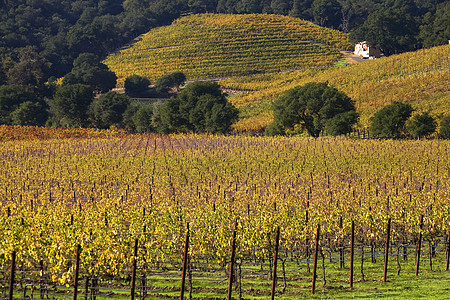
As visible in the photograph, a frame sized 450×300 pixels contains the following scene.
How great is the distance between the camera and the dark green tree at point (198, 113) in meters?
83.1

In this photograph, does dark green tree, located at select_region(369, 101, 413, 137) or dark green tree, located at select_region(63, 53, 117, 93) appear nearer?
dark green tree, located at select_region(369, 101, 413, 137)

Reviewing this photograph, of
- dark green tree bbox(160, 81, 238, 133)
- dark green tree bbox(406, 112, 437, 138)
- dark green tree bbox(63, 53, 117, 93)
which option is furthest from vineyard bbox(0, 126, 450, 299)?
dark green tree bbox(63, 53, 117, 93)

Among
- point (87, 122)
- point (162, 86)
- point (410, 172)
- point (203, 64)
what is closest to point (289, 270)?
point (410, 172)

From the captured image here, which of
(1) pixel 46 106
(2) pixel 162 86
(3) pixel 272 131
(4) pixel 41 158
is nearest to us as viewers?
(4) pixel 41 158

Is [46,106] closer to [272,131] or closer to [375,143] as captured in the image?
[272,131]

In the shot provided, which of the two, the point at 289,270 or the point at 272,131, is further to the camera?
the point at 272,131

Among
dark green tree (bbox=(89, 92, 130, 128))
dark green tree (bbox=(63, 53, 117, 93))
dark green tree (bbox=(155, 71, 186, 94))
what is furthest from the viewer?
dark green tree (bbox=(63, 53, 117, 93))

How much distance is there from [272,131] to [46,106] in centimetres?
5418

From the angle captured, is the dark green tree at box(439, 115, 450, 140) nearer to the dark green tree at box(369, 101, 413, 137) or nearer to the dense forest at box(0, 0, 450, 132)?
the dark green tree at box(369, 101, 413, 137)

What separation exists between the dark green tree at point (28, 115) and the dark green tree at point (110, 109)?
32.5 ft

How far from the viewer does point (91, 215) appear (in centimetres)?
2116

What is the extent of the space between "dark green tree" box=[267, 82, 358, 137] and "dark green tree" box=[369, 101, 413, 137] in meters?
4.18

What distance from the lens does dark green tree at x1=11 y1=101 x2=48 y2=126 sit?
9250cm

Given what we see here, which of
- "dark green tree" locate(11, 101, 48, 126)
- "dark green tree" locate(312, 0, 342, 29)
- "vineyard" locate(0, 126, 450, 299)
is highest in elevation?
"dark green tree" locate(312, 0, 342, 29)
